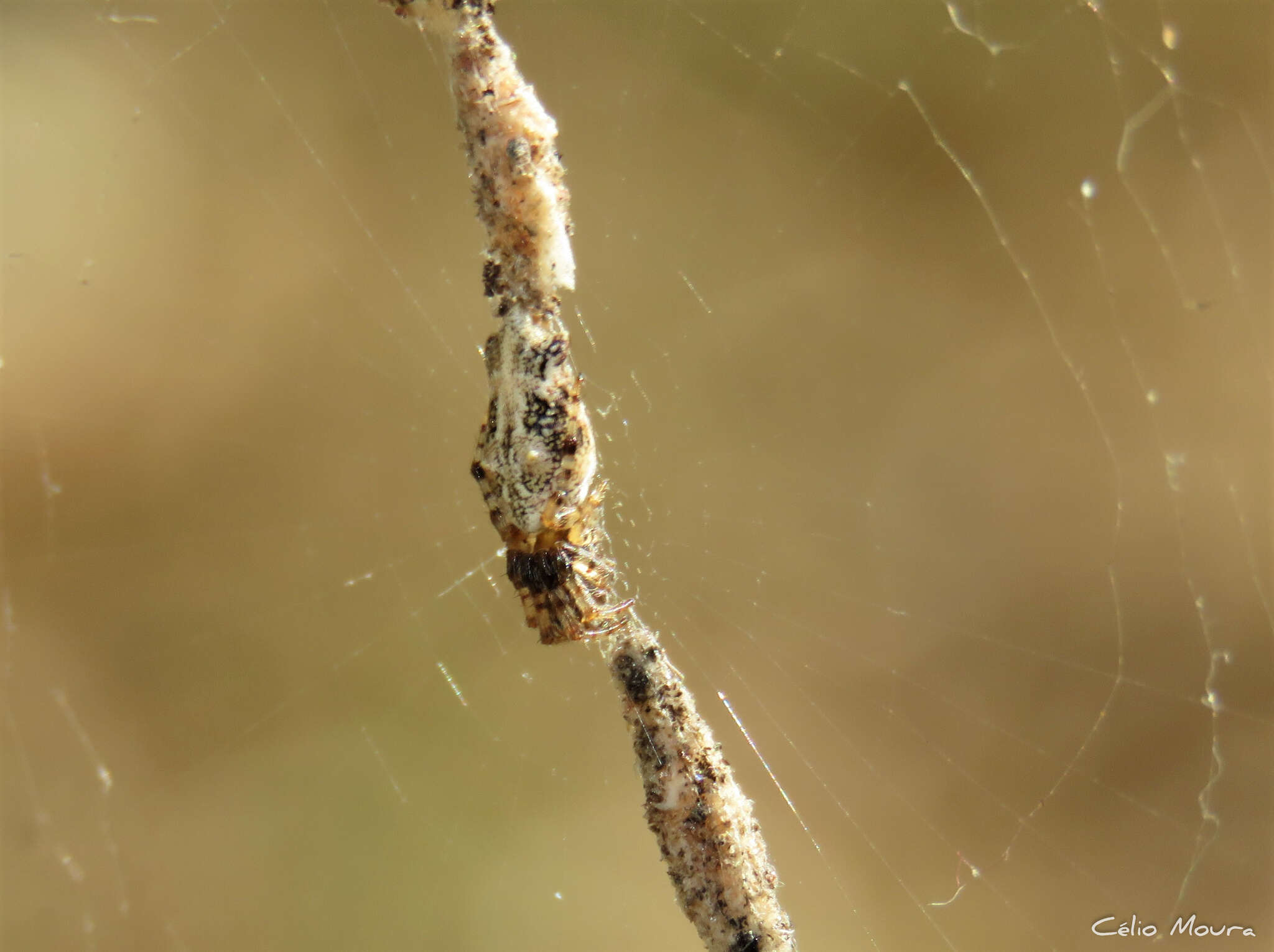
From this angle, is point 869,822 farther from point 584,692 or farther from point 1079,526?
point 1079,526

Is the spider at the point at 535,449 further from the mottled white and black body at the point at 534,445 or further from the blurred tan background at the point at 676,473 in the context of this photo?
the blurred tan background at the point at 676,473

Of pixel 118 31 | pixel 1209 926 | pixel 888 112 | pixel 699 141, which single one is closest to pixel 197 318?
pixel 118 31

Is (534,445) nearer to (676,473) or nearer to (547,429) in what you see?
(547,429)
